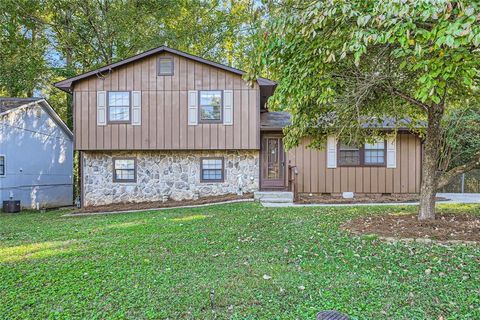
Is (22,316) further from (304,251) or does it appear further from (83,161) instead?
(83,161)

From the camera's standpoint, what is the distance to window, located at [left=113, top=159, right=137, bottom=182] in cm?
1138

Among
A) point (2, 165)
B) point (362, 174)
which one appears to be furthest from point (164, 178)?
point (362, 174)

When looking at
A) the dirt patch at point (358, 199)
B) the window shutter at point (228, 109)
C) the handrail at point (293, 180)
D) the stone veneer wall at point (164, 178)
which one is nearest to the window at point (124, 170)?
the stone veneer wall at point (164, 178)

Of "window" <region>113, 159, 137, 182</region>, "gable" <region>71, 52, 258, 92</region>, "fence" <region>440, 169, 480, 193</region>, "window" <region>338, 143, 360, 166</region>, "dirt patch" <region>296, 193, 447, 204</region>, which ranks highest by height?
"gable" <region>71, 52, 258, 92</region>

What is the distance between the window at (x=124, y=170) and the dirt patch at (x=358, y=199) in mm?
5858

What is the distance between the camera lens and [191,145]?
1095 centimetres

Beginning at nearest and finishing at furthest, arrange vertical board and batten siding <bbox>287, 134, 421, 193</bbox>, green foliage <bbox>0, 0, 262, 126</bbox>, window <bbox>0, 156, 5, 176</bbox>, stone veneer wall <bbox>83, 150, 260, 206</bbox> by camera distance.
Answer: vertical board and batten siding <bbox>287, 134, 421, 193</bbox> → stone veneer wall <bbox>83, 150, 260, 206</bbox> → window <bbox>0, 156, 5, 176</bbox> → green foliage <bbox>0, 0, 262, 126</bbox>

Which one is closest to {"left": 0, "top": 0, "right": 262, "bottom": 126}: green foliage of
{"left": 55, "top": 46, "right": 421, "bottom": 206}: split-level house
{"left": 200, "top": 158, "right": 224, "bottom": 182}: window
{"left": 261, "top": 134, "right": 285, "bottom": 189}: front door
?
{"left": 55, "top": 46, "right": 421, "bottom": 206}: split-level house

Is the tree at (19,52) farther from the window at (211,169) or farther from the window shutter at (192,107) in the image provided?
the window at (211,169)

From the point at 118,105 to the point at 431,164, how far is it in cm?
951

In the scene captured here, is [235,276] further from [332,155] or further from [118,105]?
[118,105]

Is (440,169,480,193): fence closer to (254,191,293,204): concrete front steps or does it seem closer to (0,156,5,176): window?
(254,191,293,204): concrete front steps

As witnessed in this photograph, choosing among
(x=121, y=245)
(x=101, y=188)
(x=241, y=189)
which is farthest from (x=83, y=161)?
(x=121, y=245)

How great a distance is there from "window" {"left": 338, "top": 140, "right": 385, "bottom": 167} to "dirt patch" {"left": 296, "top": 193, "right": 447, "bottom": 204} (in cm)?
115
